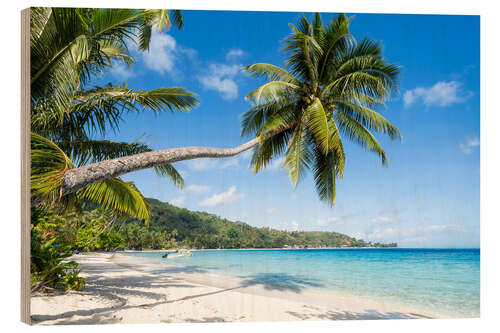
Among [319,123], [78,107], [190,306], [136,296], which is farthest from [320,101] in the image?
[136,296]

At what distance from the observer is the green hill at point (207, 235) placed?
471 centimetres

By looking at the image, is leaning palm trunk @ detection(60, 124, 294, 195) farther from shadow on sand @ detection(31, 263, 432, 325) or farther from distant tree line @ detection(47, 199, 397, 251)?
shadow on sand @ detection(31, 263, 432, 325)

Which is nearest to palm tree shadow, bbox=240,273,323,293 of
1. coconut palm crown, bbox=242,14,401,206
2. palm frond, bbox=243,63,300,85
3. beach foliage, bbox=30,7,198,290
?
coconut palm crown, bbox=242,14,401,206

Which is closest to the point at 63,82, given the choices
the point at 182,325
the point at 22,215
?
the point at 22,215

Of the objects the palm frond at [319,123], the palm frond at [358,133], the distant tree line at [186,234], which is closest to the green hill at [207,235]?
the distant tree line at [186,234]

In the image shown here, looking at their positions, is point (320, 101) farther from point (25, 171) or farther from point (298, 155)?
point (25, 171)

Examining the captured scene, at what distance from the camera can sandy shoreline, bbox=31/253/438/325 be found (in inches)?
131

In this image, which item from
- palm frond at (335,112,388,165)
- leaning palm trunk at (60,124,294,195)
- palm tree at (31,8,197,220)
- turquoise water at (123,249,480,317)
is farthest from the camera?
palm frond at (335,112,388,165)

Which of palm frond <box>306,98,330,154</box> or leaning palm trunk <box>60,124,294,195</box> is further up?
palm frond <box>306,98,330,154</box>

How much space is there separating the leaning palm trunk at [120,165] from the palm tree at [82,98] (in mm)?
69

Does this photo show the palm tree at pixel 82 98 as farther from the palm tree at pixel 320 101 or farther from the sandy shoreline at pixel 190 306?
the palm tree at pixel 320 101

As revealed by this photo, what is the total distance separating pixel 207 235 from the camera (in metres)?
5.31

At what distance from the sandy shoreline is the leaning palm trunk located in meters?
1.73
